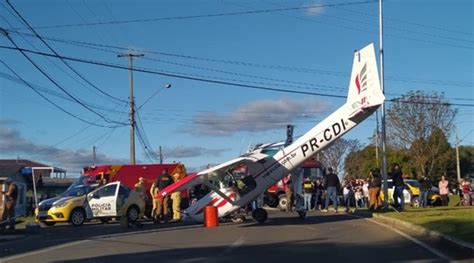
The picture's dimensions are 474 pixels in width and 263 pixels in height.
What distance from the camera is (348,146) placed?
82.1m

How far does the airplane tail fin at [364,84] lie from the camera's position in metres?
20.9

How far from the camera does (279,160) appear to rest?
70.7 feet

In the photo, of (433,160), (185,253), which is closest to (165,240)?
(185,253)

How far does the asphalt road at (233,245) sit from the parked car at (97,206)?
379 centimetres

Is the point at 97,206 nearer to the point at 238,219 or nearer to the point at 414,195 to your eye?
the point at 238,219

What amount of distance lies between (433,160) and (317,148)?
4105cm

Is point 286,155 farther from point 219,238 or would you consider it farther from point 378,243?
point 378,243

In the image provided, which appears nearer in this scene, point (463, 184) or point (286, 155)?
point (286, 155)

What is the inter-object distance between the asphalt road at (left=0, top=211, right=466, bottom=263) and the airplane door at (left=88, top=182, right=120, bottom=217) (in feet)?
14.5

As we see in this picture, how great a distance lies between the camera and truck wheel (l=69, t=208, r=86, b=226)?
23656 millimetres

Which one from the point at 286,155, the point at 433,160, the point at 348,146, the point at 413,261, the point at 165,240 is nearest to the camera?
Answer: the point at 413,261

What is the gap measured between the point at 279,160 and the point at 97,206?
7.62m

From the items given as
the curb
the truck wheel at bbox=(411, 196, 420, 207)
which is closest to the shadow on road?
the curb

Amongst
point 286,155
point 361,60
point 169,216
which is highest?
point 361,60
